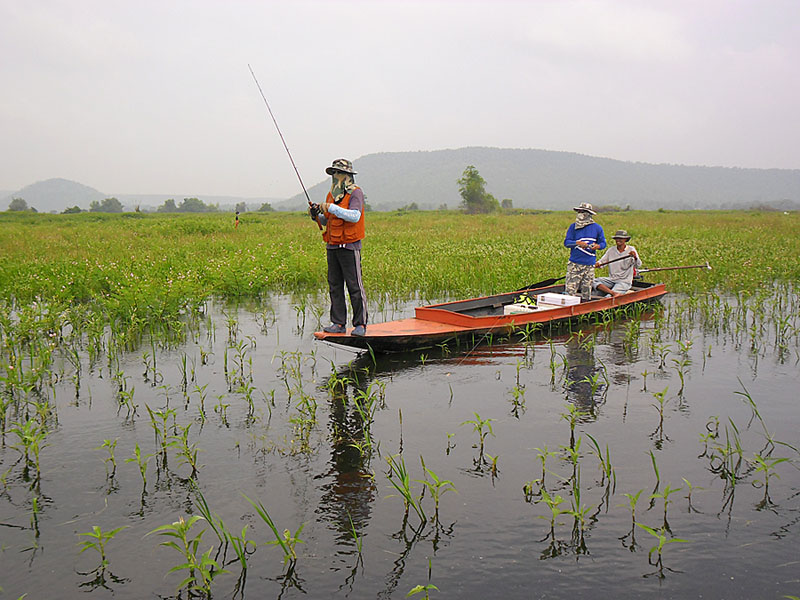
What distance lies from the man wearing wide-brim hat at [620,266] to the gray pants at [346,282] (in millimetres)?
5158

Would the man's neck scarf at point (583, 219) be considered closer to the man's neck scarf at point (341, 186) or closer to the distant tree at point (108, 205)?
the man's neck scarf at point (341, 186)

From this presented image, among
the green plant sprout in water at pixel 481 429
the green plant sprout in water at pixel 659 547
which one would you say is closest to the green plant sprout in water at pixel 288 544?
the green plant sprout in water at pixel 481 429

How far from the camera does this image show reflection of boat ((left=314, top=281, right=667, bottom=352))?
8812 millimetres

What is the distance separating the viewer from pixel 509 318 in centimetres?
988

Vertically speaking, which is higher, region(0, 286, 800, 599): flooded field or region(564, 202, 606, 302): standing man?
region(564, 202, 606, 302): standing man

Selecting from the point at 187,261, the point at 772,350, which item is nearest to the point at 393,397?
the point at 772,350

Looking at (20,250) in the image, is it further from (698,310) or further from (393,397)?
(698,310)

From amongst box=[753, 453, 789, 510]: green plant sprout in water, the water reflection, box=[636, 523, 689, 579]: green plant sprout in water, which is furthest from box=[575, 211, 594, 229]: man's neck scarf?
box=[636, 523, 689, 579]: green plant sprout in water

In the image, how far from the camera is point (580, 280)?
37.2 feet

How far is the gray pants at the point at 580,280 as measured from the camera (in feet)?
36.8

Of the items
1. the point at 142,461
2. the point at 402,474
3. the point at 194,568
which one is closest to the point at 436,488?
the point at 402,474

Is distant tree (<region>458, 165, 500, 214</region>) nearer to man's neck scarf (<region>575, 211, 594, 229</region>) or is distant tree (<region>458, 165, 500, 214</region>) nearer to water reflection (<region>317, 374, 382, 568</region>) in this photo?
man's neck scarf (<region>575, 211, 594, 229</region>)

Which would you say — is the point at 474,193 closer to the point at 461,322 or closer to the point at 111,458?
the point at 461,322

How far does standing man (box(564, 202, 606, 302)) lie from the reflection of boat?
0.46 metres
